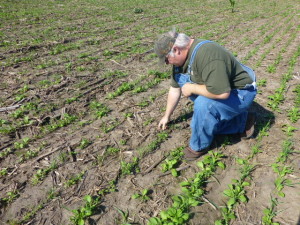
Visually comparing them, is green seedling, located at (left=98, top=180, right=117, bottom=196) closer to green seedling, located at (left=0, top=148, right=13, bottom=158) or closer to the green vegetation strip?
the green vegetation strip

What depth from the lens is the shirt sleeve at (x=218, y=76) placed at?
269 centimetres

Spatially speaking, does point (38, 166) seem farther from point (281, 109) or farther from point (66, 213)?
point (281, 109)

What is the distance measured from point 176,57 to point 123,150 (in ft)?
5.21

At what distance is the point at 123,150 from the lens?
3.51m

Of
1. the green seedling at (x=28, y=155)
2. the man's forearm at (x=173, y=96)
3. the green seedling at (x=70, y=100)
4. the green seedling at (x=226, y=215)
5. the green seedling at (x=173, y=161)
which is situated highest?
the man's forearm at (x=173, y=96)

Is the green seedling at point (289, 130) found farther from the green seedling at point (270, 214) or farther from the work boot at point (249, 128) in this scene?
the green seedling at point (270, 214)

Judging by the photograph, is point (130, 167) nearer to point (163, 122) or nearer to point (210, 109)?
point (163, 122)

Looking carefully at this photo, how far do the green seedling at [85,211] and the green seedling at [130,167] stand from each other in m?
0.52

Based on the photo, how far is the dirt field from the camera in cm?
266

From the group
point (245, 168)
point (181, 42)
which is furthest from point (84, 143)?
point (245, 168)

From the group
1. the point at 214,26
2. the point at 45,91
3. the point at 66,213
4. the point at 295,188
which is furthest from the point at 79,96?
the point at 214,26

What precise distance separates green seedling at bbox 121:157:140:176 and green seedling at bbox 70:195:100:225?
52 centimetres

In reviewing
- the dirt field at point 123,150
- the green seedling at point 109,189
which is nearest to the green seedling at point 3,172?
the dirt field at point 123,150

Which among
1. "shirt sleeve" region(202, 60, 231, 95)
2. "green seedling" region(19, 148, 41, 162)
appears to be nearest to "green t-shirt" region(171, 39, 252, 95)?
"shirt sleeve" region(202, 60, 231, 95)
